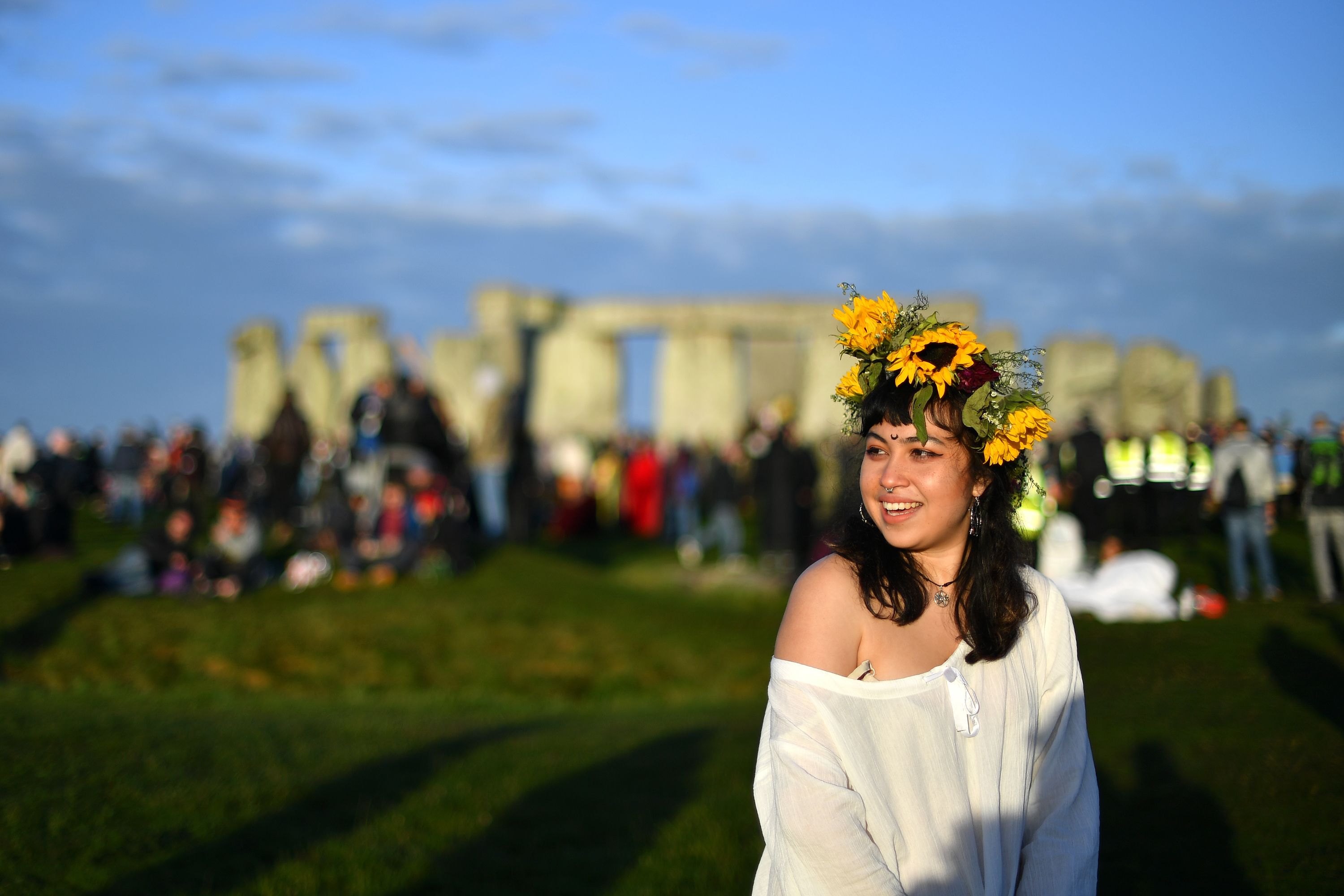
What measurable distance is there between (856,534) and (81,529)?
20.1 metres

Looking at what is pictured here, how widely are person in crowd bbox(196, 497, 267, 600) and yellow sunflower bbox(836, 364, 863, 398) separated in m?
11.4

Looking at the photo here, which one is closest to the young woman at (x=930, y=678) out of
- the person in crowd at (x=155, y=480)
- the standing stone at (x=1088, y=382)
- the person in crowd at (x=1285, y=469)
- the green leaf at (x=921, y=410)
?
the green leaf at (x=921, y=410)

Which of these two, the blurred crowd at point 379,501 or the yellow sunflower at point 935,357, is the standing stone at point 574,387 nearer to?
the blurred crowd at point 379,501

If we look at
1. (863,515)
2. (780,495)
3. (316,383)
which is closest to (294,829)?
(863,515)

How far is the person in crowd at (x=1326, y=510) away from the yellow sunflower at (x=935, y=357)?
1106cm

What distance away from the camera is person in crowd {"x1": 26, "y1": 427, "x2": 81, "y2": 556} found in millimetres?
Result: 15477

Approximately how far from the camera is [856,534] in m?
3.04

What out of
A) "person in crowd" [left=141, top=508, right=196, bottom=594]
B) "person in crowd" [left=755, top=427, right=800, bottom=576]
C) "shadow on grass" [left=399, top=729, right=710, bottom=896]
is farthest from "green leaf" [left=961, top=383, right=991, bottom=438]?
"person in crowd" [left=755, top=427, right=800, bottom=576]

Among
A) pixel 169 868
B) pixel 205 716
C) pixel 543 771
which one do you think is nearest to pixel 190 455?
pixel 205 716

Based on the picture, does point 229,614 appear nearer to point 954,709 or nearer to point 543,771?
point 543,771

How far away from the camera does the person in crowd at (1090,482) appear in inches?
647

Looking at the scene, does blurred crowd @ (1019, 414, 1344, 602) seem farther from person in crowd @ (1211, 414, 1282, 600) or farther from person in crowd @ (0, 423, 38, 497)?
person in crowd @ (0, 423, 38, 497)

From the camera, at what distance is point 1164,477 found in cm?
1859

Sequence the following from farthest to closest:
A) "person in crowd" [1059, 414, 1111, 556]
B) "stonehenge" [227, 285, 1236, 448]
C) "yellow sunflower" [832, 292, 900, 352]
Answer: "stonehenge" [227, 285, 1236, 448]
"person in crowd" [1059, 414, 1111, 556]
"yellow sunflower" [832, 292, 900, 352]
